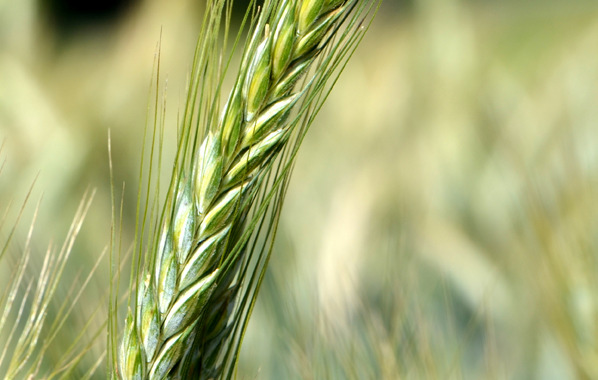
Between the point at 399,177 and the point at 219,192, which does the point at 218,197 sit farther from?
the point at 399,177

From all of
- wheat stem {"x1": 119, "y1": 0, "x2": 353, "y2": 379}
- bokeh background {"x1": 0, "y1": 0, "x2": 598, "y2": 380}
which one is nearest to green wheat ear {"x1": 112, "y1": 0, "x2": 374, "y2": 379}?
wheat stem {"x1": 119, "y1": 0, "x2": 353, "y2": 379}

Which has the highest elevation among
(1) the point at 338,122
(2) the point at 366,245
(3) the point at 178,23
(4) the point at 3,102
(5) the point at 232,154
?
(3) the point at 178,23

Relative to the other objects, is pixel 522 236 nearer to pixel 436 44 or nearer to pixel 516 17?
pixel 436 44

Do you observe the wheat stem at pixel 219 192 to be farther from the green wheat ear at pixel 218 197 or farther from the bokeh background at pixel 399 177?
the bokeh background at pixel 399 177

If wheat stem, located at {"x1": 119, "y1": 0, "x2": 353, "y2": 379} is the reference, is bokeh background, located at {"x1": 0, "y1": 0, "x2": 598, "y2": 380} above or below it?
above

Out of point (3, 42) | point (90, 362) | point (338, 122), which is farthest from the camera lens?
point (3, 42)

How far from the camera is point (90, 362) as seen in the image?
610 millimetres

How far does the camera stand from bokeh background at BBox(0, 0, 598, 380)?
68cm

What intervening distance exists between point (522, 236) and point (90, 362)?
1.50 ft

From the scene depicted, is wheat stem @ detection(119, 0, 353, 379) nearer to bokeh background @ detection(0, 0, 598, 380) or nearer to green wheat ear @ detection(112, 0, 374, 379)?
green wheat ear @ detection(112, 0, 374, 379)

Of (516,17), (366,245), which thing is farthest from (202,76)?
(516,17)

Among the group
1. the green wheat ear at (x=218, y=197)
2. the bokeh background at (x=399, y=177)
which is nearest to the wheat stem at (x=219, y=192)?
the green wheat ear at (x=218, y=197)

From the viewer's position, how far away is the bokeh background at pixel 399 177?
26.6 inches

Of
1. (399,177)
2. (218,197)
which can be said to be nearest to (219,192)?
(218,197)
